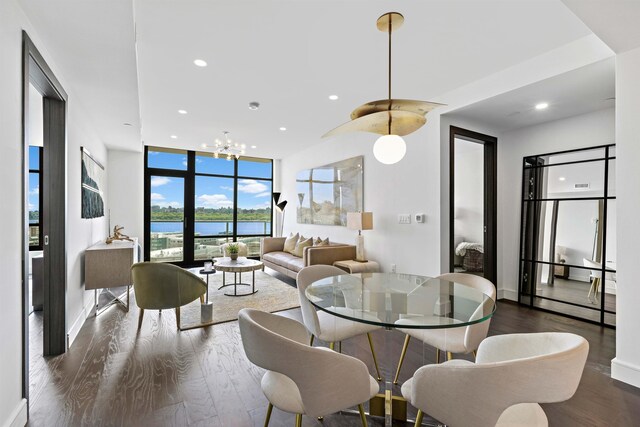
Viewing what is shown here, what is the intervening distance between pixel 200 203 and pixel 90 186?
3.30 metres

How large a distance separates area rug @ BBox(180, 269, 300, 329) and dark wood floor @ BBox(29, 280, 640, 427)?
32cm

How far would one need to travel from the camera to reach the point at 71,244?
9.73ft

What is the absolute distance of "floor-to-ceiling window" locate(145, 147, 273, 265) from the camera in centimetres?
672

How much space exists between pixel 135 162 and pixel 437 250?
19.7 feet

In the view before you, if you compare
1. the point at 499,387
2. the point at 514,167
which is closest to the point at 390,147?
the point at 499,387

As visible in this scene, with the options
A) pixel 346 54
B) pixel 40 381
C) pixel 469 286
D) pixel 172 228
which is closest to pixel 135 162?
pixel 172 228

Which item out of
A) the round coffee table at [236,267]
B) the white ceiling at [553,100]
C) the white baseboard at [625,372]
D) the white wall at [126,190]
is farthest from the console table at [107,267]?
the white baseboard at [625,372]

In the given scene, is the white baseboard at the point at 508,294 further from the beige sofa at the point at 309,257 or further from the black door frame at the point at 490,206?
the beige sofa at the point at 309,257

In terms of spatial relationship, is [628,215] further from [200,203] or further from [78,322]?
[200,203]

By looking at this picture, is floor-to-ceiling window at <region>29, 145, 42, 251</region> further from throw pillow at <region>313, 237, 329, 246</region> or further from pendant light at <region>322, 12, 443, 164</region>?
pendant light at <region>322, 12, 443, 164</region>

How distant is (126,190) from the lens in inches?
234

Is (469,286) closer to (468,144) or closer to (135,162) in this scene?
(468,144)

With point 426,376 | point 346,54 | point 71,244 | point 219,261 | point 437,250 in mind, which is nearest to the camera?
point 426,376

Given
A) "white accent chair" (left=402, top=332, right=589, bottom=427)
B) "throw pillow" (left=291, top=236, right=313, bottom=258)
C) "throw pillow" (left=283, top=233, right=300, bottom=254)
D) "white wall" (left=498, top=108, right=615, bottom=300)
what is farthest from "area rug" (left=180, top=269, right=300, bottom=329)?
"white wall" (left=498, top=108, right=615, bottom=300)
